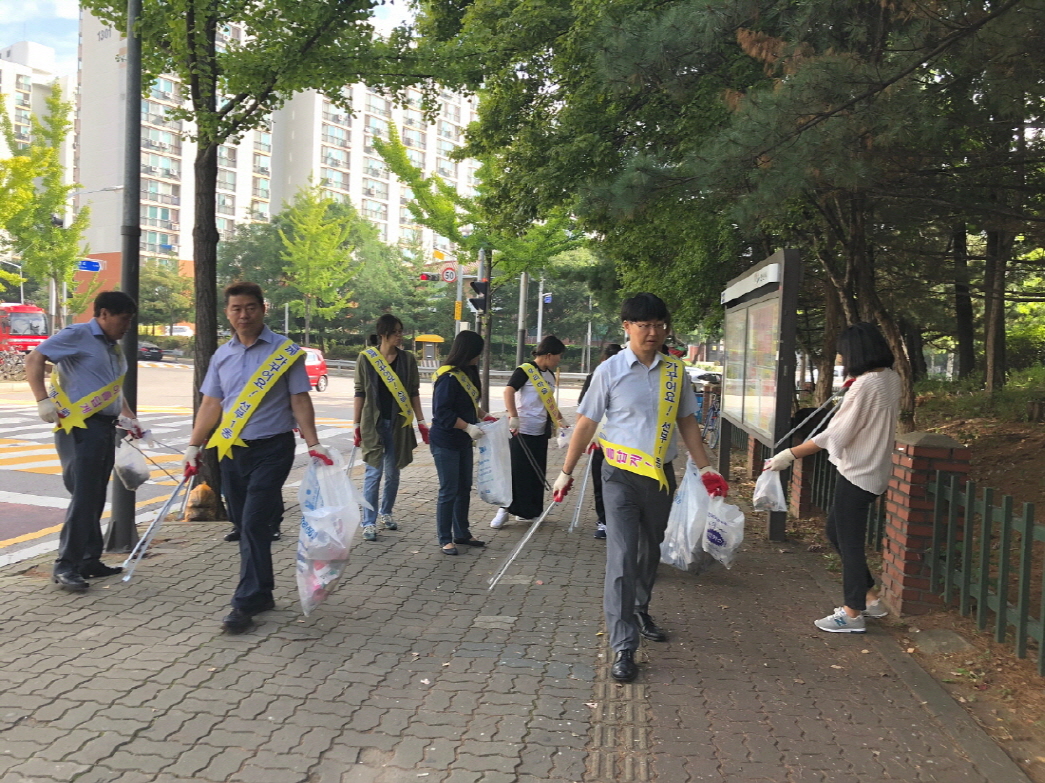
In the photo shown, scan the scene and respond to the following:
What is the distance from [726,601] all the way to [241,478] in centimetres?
314

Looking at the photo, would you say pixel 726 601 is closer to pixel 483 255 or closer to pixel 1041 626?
pixel 1041 626

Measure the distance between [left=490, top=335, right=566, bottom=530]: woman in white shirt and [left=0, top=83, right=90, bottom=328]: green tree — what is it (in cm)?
2728

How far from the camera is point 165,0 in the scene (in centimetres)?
739

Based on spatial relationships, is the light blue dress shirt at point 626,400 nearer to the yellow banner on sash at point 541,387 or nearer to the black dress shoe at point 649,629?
the black dress shoe at point 649,629

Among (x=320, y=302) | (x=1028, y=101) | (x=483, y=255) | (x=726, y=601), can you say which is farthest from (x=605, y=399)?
(x=320, y=302)

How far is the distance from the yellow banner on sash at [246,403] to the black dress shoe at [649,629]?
2393 millimetres

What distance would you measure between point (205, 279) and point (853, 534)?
5687 millimetres

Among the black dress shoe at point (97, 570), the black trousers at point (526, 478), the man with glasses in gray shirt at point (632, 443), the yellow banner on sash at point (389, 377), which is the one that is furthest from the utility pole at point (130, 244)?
the man with glasses in gray shirt at point (632, 443)

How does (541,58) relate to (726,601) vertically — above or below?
above

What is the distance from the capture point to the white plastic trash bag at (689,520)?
5.21 metres

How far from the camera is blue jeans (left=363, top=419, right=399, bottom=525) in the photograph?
23.3ft

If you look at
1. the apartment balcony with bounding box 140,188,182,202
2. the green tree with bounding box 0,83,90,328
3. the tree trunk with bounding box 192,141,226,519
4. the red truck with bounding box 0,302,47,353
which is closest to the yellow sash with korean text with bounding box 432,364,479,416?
the tree trunk with bounding box 192,141,226,519

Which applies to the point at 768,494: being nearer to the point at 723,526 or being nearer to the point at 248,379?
the point at 723,526

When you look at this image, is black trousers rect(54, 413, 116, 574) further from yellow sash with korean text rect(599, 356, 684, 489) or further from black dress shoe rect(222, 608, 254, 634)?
yellow sash with korean text rect(599, 356, 684, 489)
